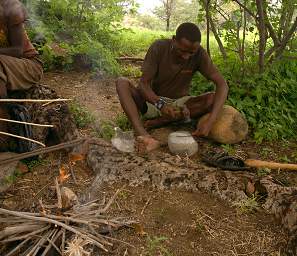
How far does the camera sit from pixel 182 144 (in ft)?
13.6

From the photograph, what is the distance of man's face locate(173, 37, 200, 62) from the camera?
4.30 meters

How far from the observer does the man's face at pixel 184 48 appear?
4301 mm

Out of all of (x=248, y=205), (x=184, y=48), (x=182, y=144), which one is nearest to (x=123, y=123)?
(x=182, y=144)

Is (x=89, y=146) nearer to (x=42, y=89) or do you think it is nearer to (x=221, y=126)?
(x=42, y=89)

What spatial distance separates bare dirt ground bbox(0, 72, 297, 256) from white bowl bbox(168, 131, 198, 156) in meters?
0.60

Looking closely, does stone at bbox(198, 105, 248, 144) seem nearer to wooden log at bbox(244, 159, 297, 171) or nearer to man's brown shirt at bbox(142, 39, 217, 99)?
man's brown shirt at bbox(142, 39, 217, 99)

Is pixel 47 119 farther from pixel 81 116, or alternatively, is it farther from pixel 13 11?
pixel 13 11

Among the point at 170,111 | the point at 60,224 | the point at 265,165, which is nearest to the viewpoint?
the point at 60,224

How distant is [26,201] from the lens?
3645 millimetres

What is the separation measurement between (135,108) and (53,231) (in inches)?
83.9

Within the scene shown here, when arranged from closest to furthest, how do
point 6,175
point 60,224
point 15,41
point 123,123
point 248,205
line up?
point 60,224 → point 248,205 → point 6,175 → point 15,41 → point 123,123

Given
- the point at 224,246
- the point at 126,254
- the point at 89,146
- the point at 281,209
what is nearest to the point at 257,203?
the point at 281,209

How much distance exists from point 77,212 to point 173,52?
2.33 meters

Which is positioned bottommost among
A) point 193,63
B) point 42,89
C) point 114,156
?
point 114,156
